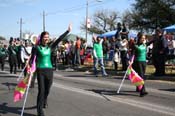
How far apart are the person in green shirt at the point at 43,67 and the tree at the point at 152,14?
163ft

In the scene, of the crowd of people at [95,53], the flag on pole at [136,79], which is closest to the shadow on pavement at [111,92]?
the flag on pole at [136,79]

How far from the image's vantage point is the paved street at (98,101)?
401 inches

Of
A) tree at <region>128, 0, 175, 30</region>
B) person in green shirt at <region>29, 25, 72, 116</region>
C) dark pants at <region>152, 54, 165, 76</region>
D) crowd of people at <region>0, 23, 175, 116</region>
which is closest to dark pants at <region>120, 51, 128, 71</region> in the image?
crowd of people at <region>0, 23, 175, 116</region>

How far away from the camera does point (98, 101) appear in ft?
38.8

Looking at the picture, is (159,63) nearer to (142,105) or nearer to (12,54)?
(12,54)

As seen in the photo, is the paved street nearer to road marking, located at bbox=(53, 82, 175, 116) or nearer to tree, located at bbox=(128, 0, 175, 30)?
road marking, located at bbox=(53, 82, 175, 116)

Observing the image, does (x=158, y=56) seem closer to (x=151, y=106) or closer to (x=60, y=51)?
(x=151, y=106)

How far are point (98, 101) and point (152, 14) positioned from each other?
50.0 metres

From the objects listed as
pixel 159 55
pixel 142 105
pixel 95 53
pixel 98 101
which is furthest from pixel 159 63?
pixel 142 105

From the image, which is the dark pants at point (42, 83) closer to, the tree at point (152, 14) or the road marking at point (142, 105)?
the road marking at point (142, 105)

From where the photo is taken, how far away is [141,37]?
12906 millimetres

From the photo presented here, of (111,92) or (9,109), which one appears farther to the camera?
(111,92)

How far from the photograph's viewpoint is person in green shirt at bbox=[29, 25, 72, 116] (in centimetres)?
962

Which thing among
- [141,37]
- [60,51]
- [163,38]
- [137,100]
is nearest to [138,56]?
[141,37]
